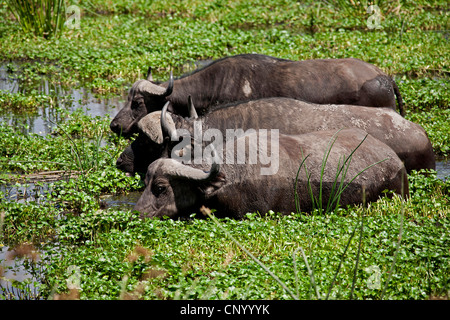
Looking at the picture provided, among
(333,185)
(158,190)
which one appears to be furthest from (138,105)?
(333,185)

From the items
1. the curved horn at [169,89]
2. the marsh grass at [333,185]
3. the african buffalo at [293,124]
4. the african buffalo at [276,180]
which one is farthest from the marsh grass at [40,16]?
the marsh grass at [333,185]

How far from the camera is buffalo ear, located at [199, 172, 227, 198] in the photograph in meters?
6.05

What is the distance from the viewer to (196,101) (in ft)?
29.3

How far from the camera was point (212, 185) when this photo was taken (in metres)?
6.07

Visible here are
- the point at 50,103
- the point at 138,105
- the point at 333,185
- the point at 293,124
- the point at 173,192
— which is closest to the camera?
the point at 333,185

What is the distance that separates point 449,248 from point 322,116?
8.32 ft

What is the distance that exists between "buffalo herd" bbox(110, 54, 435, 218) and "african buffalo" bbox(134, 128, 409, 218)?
0.4 inches

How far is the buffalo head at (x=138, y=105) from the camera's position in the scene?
8.86 metres

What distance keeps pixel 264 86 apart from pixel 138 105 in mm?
1970

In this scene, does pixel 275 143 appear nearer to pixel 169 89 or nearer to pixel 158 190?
pixel 158 190

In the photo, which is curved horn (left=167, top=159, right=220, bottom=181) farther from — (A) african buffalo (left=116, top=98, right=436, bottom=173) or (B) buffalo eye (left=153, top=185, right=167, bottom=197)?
(A) african buffalo (left=116, top=98, right=436, bottom=173)

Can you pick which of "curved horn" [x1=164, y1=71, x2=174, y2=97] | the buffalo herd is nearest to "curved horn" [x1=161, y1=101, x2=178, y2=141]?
the buffalo herd

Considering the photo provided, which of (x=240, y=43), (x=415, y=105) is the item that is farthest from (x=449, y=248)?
(x=240, y=43)
